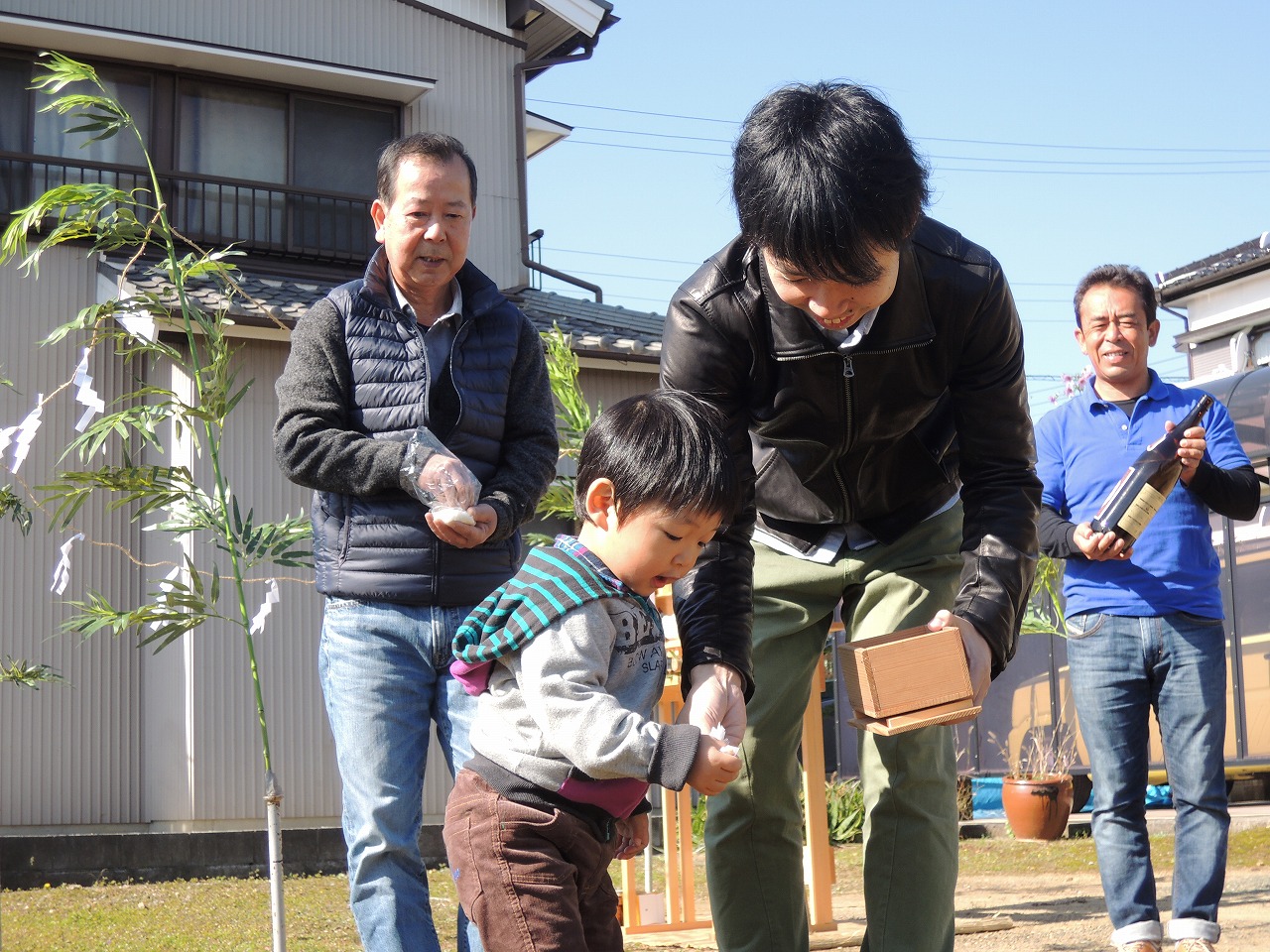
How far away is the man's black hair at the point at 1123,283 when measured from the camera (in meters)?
4.48

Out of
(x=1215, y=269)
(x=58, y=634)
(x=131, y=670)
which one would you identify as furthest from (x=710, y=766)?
(x=1215, y=269)

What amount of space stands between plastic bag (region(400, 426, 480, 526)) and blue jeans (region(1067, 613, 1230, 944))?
7.42ft

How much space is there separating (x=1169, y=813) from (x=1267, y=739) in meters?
1.05

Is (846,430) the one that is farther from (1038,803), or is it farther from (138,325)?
(1038,803)

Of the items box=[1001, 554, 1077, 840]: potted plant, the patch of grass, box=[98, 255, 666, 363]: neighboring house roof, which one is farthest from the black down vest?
box=[1001, 554, 1077, 840]: potted plant

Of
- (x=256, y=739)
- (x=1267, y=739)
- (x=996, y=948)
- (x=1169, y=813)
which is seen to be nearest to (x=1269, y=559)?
(x=1267, y=739)

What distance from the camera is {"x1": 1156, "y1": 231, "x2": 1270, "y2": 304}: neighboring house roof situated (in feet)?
51.9

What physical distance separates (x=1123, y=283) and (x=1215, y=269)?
522 inches

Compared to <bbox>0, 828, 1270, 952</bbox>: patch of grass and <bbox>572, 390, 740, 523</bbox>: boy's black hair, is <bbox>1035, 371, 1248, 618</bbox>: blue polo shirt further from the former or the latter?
<bbox>0, 828, 1270, 952</bbox>: patch of grass

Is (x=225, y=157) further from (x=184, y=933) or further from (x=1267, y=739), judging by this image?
(x=1267, y=739)

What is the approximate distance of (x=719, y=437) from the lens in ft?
→ 8.02

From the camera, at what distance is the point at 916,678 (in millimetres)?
2350

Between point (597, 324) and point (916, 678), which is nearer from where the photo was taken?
point (916, 678)

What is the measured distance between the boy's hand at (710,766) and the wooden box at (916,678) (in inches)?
12.1
